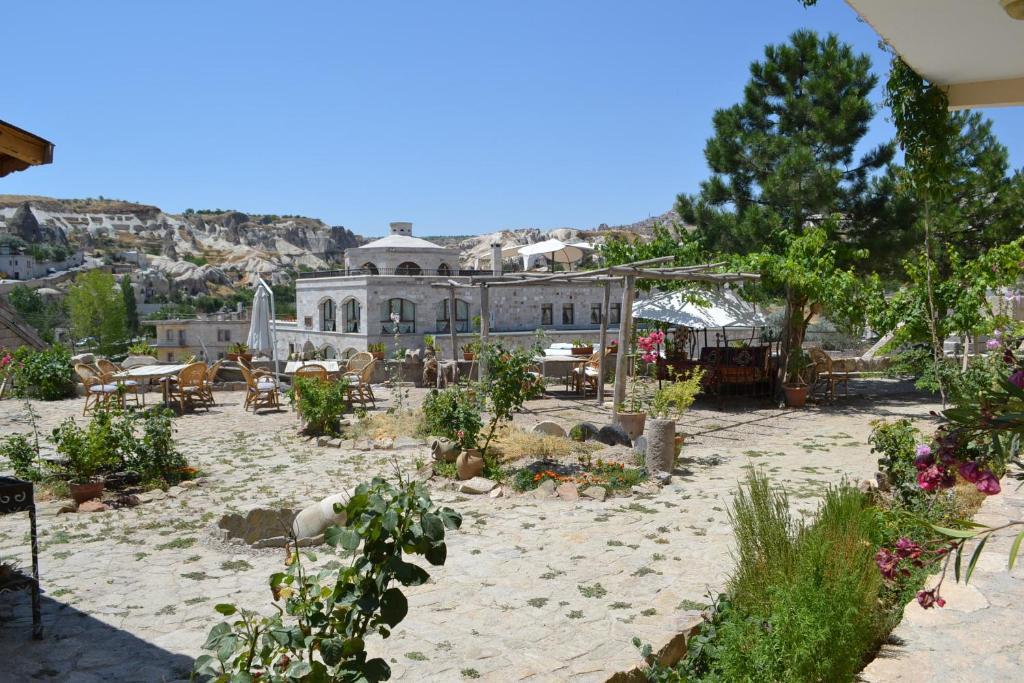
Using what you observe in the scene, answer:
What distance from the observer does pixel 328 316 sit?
115 feet

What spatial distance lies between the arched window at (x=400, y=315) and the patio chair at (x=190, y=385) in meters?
19.6

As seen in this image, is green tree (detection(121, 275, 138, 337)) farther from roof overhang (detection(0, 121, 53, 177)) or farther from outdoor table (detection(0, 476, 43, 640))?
roof overhang (detection(0, 121, 53, 177))

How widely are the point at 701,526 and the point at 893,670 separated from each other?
2647mm

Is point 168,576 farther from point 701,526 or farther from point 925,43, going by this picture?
point 925,43

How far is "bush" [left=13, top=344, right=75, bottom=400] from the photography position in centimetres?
1323

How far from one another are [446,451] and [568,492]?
1.43 metres

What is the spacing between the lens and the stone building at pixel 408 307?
3192cm

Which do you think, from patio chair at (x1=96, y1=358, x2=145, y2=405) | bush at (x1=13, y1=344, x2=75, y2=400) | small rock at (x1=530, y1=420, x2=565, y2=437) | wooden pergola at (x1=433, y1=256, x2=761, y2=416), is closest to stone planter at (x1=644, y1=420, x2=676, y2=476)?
small rock at (x1=530, y1=420, x2=565, y2=437)

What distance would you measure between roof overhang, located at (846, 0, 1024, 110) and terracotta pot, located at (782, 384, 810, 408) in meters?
8.27

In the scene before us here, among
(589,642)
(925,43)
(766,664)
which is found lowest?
(589,642)

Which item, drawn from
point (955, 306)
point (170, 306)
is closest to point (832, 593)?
point (955, 306)

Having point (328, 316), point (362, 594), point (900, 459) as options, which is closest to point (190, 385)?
point (900, 459)

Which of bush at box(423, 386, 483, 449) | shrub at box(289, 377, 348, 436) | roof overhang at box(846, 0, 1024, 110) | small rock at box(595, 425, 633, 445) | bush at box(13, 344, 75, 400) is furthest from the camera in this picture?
bush at box(13, 344, 75, 400)

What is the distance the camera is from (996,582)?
3721mm
